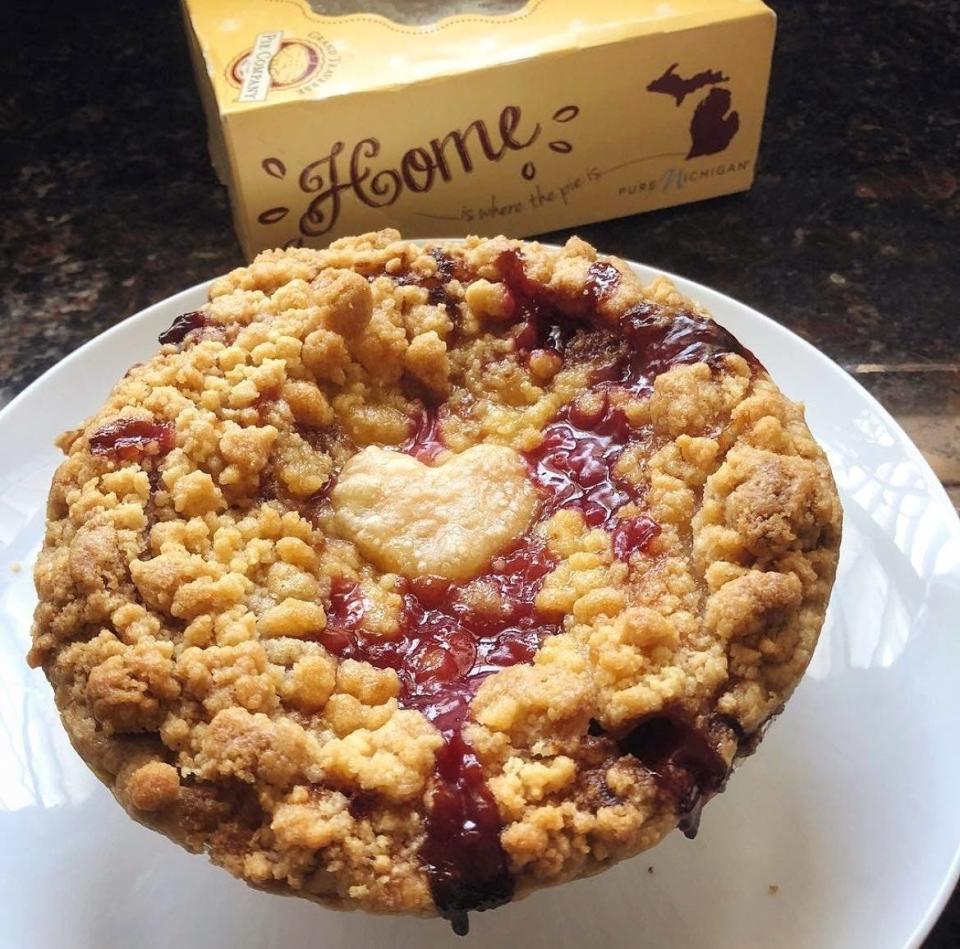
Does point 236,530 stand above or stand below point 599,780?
above

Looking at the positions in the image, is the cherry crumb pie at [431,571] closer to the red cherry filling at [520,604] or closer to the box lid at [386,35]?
the red cherry filling at [520,604]

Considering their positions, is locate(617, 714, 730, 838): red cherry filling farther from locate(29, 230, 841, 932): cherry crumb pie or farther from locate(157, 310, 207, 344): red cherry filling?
locate(157, 310, 207, 344): red cherry filling

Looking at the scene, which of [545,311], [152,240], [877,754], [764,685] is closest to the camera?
[764,685]

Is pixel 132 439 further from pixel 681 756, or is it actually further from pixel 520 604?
pixel 681 756

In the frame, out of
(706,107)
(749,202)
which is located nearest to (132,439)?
(706,107)

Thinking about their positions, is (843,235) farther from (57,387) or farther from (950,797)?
(57,387)

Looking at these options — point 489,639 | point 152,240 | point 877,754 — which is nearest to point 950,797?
point 877,754
